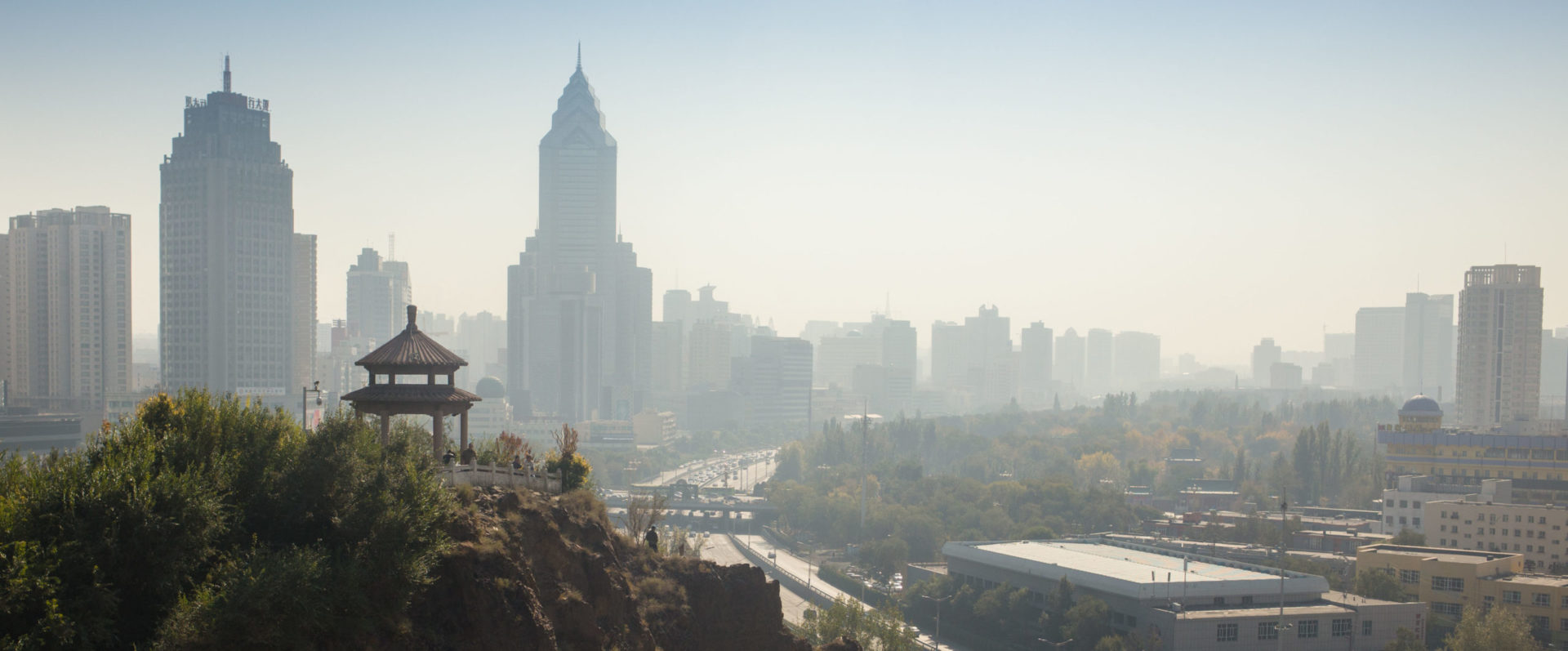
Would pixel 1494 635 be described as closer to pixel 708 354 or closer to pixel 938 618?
pixel 938 618

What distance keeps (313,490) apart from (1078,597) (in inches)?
1307

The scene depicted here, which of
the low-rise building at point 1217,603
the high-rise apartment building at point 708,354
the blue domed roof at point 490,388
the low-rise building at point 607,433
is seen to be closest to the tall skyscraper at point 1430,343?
the high-rise apartment building at point 708,354

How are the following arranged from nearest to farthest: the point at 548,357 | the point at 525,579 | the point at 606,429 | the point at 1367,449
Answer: the point at 525,579
the point at 1367,449
the point at 606,429
the point at 548,357

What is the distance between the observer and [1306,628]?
37875mm

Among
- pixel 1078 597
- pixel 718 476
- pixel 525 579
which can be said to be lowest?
pixel 718 476

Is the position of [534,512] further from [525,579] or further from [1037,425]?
[1037,425]

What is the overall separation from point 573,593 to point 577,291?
133 metres

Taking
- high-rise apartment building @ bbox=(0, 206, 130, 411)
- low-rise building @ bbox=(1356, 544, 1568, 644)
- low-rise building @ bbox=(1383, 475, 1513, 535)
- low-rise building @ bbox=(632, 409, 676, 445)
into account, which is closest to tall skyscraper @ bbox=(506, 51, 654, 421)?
low-rise building @ bbox=(632, 409, 676, 445)

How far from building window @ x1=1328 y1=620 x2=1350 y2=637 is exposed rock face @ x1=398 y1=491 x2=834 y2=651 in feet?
77.6

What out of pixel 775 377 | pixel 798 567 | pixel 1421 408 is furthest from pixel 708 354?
pixel 1421 408

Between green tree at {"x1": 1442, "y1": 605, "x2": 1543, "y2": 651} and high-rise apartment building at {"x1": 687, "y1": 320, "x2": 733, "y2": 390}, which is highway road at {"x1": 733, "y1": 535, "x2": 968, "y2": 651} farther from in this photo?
high-rise apartment building at {"x1": 687, "y1": 320, "x2": 733, "y2": 390}

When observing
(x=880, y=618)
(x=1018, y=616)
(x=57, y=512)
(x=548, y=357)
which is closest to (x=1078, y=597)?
(x=1018, y=616)

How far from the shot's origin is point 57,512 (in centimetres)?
1197

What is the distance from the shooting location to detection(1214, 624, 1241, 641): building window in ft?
123
